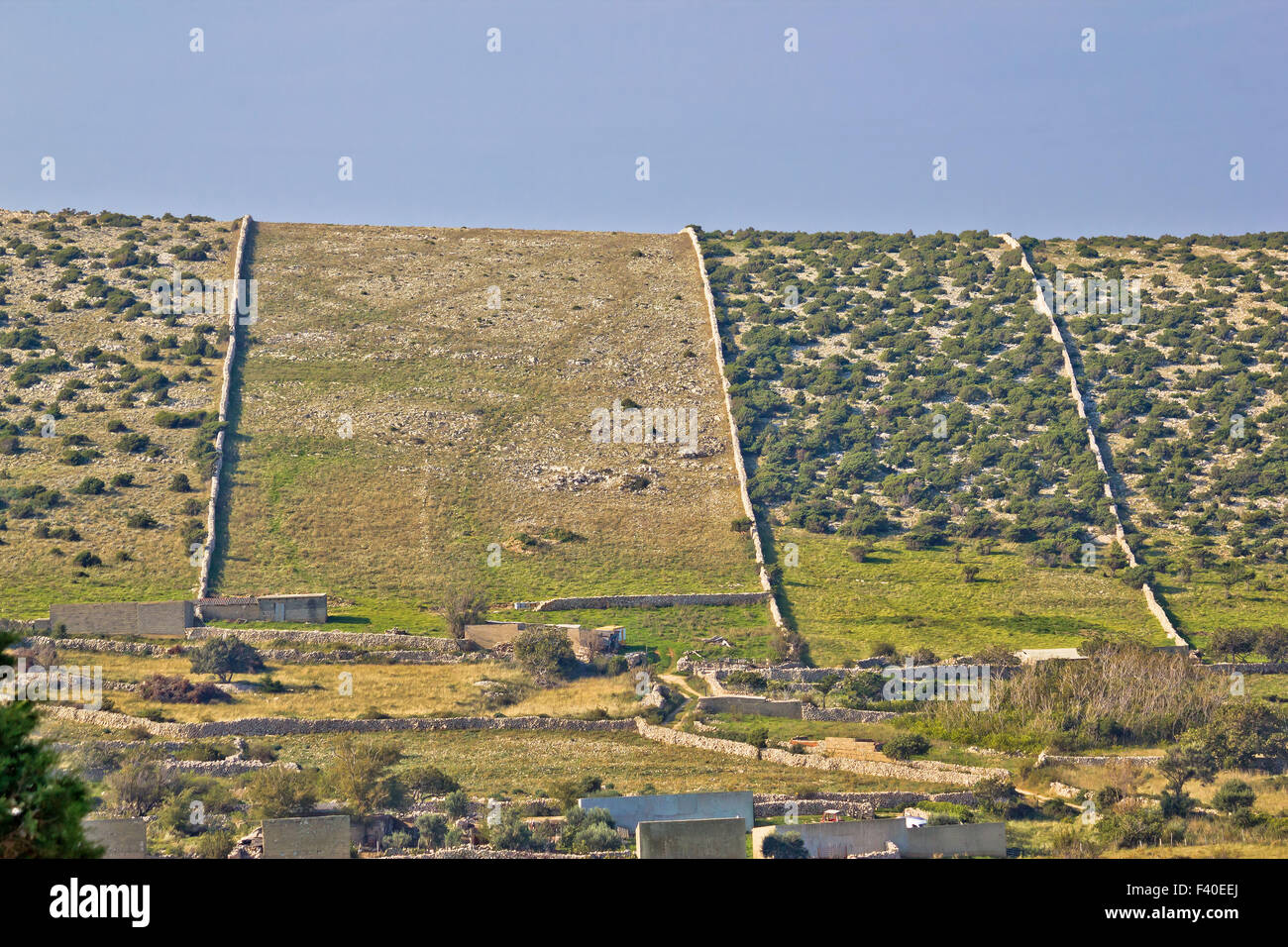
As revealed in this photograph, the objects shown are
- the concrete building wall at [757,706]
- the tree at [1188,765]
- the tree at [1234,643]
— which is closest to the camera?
the tree at [1188,765]

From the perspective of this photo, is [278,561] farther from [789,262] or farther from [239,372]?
[789,262]

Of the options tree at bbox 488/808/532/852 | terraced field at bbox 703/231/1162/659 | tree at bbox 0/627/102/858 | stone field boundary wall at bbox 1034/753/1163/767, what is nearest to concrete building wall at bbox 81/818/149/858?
tree at bbox 488/808/532/852

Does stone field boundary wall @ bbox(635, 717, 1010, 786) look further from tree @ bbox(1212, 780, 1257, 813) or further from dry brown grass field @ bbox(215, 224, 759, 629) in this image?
dry brown grass field @ bbox(215, 224, 759, 629)

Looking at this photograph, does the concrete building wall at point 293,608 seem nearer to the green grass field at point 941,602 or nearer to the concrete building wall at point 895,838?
the green grass field at point 941,602

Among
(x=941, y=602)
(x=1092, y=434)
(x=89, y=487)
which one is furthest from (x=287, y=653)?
(x=1092, y=434)

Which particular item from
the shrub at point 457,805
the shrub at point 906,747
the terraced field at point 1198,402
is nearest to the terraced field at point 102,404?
the shrub at point 457,805
